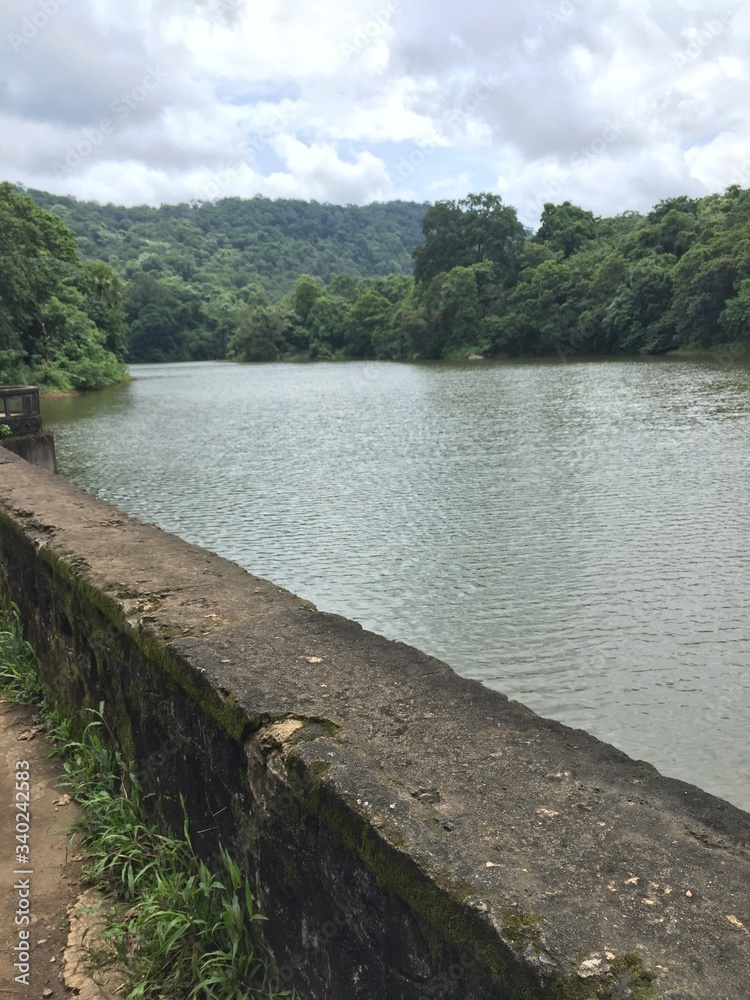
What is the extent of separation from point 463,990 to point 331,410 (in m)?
24.2

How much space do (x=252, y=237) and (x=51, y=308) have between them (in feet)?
321

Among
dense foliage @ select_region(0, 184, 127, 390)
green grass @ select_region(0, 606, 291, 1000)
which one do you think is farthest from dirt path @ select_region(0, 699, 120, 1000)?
dense foliage @ select_region(0, 184, 127, 390)

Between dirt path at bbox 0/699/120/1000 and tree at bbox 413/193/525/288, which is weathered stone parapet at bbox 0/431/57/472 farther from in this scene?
tree at bbox 413/193/525/288

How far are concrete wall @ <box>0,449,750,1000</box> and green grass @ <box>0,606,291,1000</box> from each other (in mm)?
84

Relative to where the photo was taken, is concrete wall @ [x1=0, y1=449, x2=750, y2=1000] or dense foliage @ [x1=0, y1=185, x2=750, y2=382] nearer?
concrete wall @ [x1=0, y1=449, x2=750, y2=1000]

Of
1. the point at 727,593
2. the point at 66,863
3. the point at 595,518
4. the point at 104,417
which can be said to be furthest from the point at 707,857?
the point at 104,417

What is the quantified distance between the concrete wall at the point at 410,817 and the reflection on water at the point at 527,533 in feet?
10.4

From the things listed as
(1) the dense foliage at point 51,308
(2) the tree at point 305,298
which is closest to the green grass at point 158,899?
(1) the dense foliage at point 51,308

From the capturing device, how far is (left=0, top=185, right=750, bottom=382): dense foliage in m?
44.9

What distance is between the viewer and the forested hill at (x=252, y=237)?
113 meters

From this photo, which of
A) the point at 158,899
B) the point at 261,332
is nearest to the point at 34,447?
the point at 158,899

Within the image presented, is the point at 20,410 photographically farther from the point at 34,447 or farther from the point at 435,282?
the point at 435,282

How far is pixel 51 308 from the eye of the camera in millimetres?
36531

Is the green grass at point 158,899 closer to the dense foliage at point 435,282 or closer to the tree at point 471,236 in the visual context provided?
the dense foliage at point 435,282
